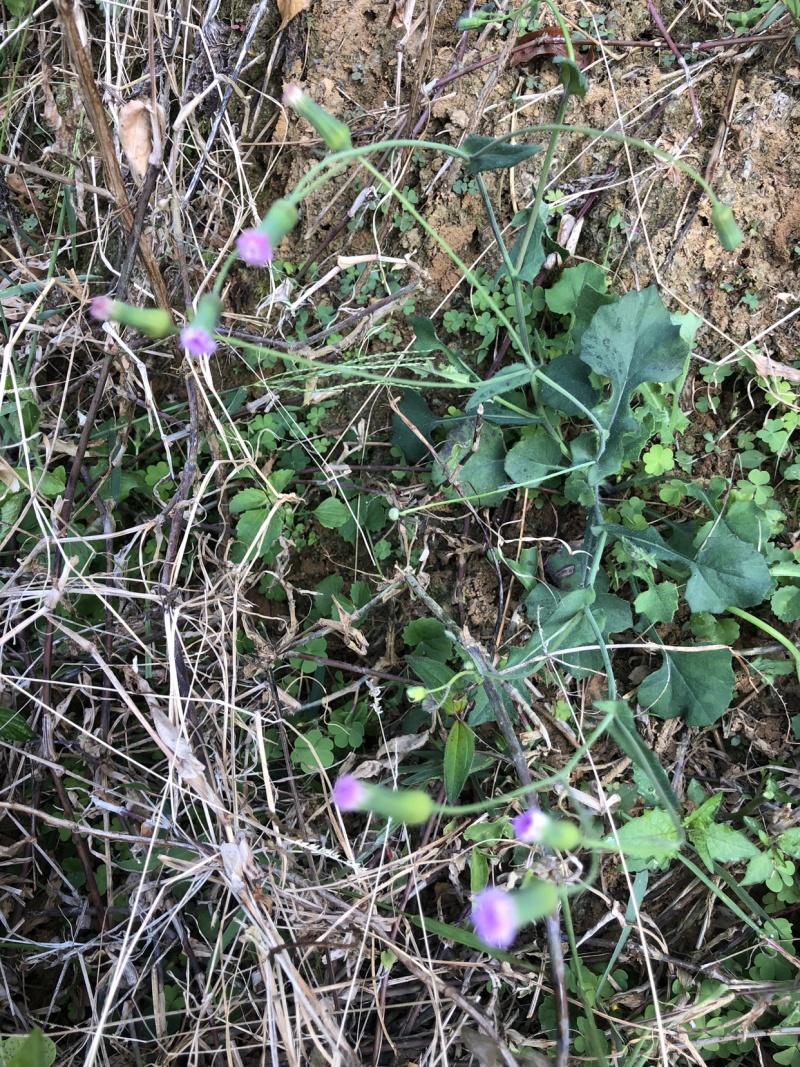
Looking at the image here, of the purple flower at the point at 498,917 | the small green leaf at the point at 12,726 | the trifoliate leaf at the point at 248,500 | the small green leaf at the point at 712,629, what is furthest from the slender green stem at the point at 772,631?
the small green leaf at the point at 12,726

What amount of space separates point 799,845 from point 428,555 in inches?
32.8

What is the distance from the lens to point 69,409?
171 centimetres

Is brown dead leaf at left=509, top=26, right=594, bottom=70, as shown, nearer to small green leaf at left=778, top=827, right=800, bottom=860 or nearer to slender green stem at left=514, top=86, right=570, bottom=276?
slender green stem at left=514, top=86, right=570, bottom=276

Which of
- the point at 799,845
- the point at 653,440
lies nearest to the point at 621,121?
the point at 653,440

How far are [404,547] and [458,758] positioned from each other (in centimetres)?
41

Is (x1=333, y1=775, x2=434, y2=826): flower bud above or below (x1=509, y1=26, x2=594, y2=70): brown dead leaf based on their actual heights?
below

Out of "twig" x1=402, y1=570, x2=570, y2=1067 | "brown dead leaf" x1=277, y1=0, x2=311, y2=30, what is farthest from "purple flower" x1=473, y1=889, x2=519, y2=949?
"brown dead leaf" x1=277, y1=0, x2=311, y2=30

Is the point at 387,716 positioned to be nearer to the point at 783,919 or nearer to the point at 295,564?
the point at 295,564

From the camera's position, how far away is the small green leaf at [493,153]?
1208 mm

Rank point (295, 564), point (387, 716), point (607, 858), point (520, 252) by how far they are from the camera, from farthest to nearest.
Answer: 1. point (295, 564)
2. point (387, 716)
3. point (607, 858)
4. point (520, 252)

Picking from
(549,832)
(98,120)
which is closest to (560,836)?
(549,832)

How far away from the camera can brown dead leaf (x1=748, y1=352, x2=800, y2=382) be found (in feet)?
4.84

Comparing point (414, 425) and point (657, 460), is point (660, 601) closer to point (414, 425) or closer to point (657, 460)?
point (657, 460)

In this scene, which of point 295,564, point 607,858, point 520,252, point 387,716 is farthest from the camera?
point 295,564
